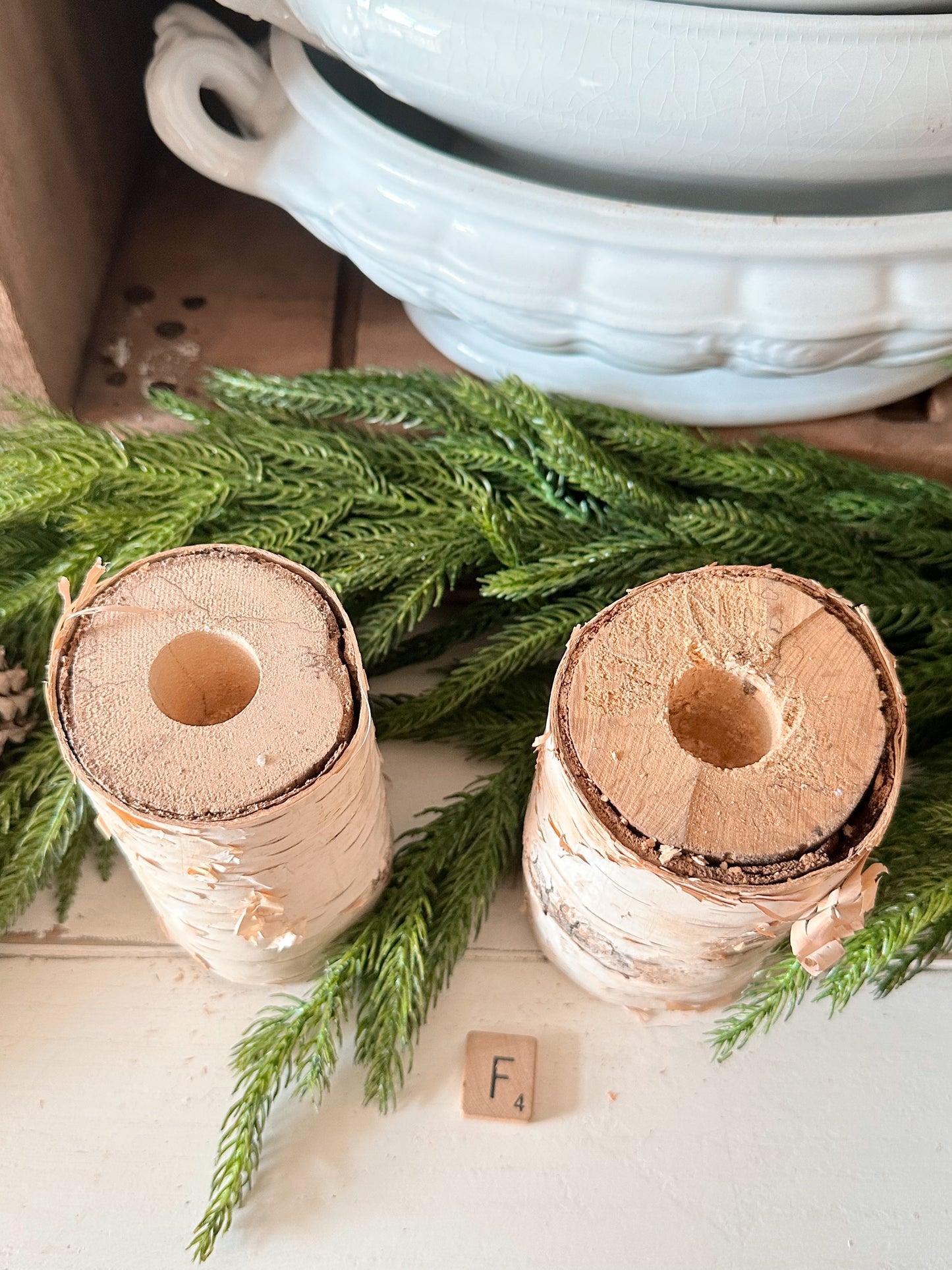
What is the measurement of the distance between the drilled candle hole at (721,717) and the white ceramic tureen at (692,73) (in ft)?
0.63

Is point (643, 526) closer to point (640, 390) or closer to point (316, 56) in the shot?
point (640, 390)

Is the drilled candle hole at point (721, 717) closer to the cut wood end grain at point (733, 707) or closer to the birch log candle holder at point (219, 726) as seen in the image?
the cut wood end grain at point (733, 707)

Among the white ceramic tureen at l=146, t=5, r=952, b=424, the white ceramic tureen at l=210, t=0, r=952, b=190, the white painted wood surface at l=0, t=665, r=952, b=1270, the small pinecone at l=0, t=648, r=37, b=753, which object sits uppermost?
the white ceramic tureen at l=210, t=0, r=952, b=190

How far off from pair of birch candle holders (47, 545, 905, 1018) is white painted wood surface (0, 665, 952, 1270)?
0.11 metres

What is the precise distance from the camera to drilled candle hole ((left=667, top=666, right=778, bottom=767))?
34cm

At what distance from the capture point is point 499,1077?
1.45 feet

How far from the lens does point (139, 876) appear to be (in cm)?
38

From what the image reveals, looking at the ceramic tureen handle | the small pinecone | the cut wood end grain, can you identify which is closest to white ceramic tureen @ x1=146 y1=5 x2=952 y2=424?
the ceramic tureen handle

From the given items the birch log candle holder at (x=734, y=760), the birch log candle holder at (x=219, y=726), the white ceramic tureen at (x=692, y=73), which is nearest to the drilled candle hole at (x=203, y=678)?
the birch log candle holder at (x=219, y=726)

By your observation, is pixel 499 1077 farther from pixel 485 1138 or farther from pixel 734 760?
pixel 734 760

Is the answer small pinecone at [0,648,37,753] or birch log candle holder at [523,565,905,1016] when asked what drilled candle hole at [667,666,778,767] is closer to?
birch log candle holder at [523,565,905,1016]

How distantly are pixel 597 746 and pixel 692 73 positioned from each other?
0.23 meters

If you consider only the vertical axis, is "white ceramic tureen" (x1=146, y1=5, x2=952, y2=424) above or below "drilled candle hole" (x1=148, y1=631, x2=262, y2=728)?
above

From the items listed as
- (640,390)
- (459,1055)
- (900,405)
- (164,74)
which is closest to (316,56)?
(164,74)
